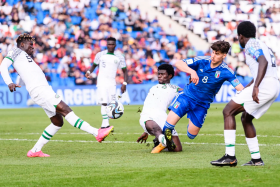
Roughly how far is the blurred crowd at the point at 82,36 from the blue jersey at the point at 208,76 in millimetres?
17204

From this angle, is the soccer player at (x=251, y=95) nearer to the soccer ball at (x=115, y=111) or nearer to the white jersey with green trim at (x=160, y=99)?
the white jersey with green trim at (x=160, y=99)

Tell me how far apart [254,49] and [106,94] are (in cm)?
745

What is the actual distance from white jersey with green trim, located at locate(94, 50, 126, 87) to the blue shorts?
16.0 feet

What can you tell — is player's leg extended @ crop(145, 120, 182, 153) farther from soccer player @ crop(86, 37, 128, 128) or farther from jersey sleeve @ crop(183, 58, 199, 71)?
soccer player @ crop(86, 37, 128, 128)

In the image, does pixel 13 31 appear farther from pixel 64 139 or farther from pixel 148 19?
pixel 64 139

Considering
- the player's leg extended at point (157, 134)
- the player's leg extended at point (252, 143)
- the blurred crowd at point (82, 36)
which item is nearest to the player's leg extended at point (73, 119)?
the player's leg extended at point (157, 134)

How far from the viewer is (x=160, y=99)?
873 centimetres

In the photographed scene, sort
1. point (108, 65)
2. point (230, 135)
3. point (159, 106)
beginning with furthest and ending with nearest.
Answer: point (108, 65)
point (159, 106)
point (230, 135)

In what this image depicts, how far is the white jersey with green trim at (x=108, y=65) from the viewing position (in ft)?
42.7

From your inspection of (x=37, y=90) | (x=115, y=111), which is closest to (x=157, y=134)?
(x=37, y=90)

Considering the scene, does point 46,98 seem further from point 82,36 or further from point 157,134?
point 82,36

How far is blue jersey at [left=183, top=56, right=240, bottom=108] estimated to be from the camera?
7.71m

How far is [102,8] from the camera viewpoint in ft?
96.1

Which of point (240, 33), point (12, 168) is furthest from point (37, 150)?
point (240, 33)
